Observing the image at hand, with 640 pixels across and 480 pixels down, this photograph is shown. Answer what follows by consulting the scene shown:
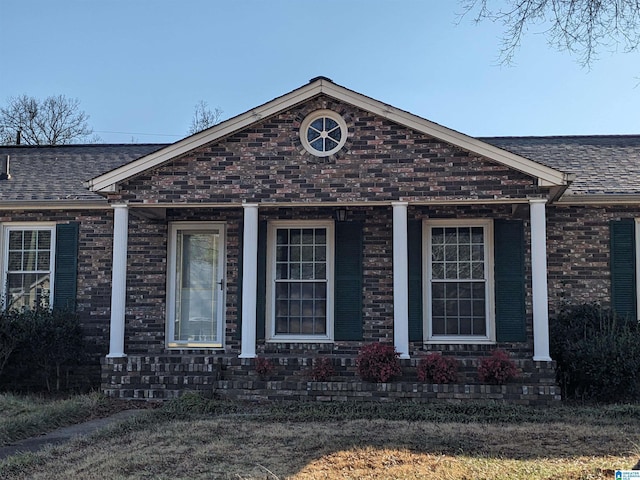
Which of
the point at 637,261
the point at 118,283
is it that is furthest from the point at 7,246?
the point at 637,261

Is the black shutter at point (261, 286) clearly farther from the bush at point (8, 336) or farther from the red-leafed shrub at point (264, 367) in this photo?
the bush at point (8, 336)

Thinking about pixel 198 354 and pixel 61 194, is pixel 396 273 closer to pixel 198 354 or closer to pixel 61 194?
pixel 198 354

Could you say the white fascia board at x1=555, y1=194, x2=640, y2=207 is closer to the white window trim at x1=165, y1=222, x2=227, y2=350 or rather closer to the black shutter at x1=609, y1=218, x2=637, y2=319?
the black shutter at x1=609, y1=218, x2=637, y2=319

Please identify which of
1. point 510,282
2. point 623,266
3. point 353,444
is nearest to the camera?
point 353,444

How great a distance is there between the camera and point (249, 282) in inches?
384

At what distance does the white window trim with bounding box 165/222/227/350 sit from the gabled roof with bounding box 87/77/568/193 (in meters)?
1.56

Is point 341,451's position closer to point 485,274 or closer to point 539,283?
point 539,283

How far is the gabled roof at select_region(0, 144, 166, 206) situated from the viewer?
443 inches

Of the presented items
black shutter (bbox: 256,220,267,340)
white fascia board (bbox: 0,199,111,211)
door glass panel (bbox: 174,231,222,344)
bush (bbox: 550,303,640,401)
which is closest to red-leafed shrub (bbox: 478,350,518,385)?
bush (bbox: 550,303,640,401)

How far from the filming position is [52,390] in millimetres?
10859

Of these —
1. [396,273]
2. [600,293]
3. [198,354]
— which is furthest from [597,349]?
[198,354]

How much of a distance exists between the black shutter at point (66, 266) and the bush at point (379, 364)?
5034 mm

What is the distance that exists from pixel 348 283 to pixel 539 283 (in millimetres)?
2940

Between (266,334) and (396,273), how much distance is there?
2556mm
